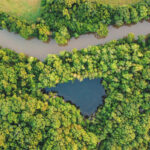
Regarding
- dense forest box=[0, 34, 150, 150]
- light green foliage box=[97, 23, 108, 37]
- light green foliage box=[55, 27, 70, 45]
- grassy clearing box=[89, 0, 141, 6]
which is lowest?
dense forest box=[0, 34, 150, 150]

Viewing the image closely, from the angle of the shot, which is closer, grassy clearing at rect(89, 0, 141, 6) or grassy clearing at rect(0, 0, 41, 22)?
grassy clearing at rect(0, 0, 41, 22)

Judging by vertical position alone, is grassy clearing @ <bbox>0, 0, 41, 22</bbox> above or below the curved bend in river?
above

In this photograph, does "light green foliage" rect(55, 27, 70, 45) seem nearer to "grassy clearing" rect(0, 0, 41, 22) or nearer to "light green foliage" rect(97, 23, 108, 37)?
"light green foliage" rect(97, 23, 108, 37)

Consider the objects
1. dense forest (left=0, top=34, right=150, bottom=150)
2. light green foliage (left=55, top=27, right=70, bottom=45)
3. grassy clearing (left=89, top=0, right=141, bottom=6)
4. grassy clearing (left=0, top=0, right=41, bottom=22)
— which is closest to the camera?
dense forest (left=0, top=34, right=150, bottom=150)

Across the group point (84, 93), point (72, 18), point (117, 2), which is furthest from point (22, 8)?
point (84, 93)

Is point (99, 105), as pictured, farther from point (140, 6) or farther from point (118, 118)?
point (140, 6)

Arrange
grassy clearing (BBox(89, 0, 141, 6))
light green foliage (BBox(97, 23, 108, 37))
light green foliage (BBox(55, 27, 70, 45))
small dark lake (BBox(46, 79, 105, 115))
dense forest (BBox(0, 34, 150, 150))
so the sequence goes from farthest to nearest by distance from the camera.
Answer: small dark lake (BBox(46, 79, 105, 115)), grassy clearing (BBox(89, 0, 141, 6)), light green foliage (BBox(97, 23, 108, 37)), light green foliage (BBox(55, 27, 70, 45)), dense forest (BBox(0, 34, 150, 150))

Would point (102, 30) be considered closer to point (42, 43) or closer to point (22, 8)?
point (42, 43)

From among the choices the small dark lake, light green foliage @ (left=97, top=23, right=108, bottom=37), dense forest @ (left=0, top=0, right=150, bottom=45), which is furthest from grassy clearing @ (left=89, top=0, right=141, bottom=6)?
the small dark lake
